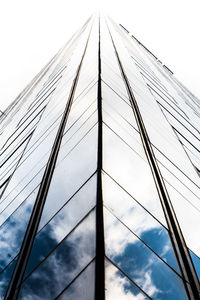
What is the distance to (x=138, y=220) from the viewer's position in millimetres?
5555

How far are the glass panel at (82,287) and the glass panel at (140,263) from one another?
39 cm

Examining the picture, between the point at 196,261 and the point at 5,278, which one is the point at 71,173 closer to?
the point at 5,278

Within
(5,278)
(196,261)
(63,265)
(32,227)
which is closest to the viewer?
(63,265)

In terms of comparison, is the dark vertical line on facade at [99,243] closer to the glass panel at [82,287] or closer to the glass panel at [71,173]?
the glass panel at [82,287]

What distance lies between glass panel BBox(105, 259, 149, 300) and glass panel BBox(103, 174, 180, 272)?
104 centimetres

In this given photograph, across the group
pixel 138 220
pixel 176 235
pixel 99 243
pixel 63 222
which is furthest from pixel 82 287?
pixel 176 235

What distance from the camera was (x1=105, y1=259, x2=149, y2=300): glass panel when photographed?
13.2 ft

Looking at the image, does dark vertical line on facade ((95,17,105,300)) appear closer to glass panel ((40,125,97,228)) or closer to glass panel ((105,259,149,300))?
glass panel ((105,259,149,300))

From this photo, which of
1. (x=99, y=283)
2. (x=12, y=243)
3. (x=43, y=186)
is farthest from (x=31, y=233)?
(x=99, y=283)

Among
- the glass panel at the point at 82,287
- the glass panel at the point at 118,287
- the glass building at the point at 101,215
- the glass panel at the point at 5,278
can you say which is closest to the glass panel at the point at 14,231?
the glass building at the point at 101,215

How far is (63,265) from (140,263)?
1.28 m

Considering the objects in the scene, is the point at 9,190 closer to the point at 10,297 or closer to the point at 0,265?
the point at 0,265

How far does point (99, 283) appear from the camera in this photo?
3.96 metres

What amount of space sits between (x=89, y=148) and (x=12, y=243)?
2796mm
